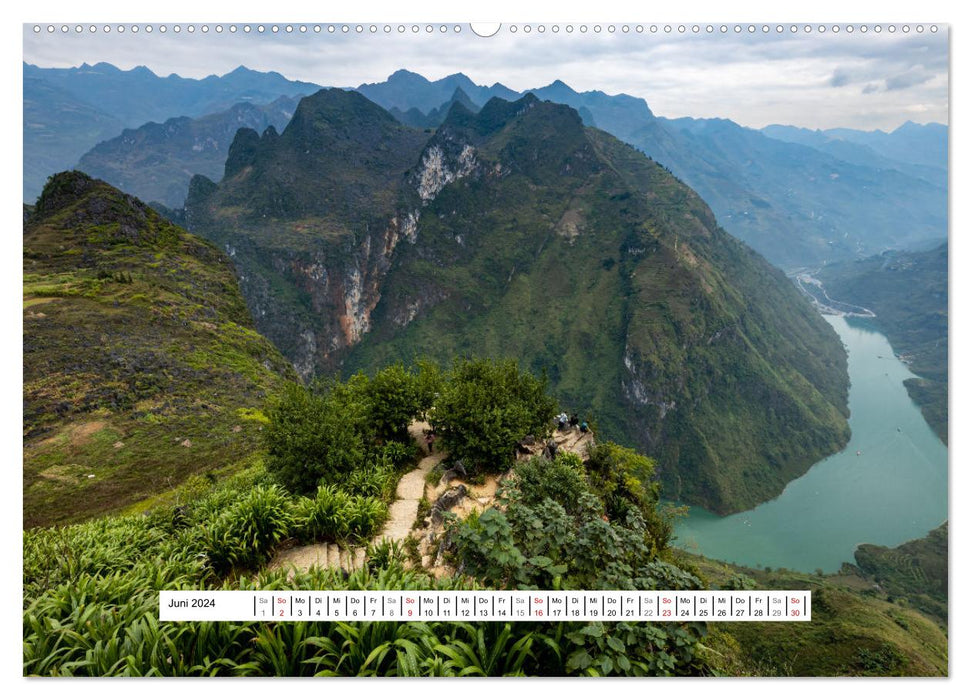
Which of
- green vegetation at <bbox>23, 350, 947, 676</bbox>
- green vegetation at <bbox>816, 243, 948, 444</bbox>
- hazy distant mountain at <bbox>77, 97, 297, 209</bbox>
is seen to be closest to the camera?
green vegetation at <bbox>23, 350, 947, 676</bbox>

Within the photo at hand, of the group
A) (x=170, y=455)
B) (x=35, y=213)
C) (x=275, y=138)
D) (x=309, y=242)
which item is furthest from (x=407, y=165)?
(x=170, y=455)

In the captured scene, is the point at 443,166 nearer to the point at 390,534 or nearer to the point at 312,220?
the point at 312,220

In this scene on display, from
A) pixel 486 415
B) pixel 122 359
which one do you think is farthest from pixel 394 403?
pixel 122 359

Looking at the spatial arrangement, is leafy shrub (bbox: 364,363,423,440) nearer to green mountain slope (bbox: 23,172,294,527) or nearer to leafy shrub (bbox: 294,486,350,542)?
leafy shrub (bbox: 294,486,350,542)

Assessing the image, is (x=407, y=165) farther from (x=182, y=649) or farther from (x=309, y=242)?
(x=182, y=649)

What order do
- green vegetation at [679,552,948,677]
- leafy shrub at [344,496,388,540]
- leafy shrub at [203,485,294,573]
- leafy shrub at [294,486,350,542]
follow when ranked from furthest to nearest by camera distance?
green vegetation at [679,552,948,677], leafy shrub at [344,496,388,540], leafy shrub at [294,486,350,542], leafy shrub at [203,485,294,573]

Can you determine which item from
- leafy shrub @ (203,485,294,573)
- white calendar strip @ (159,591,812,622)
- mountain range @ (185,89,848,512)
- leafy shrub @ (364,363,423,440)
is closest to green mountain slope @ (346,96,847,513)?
mountain range @ (185,89,848,512)

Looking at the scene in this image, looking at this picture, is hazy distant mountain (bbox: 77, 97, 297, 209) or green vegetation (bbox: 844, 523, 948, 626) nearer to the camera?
green vegetation (bbox: 844, 523, 948, 626)
